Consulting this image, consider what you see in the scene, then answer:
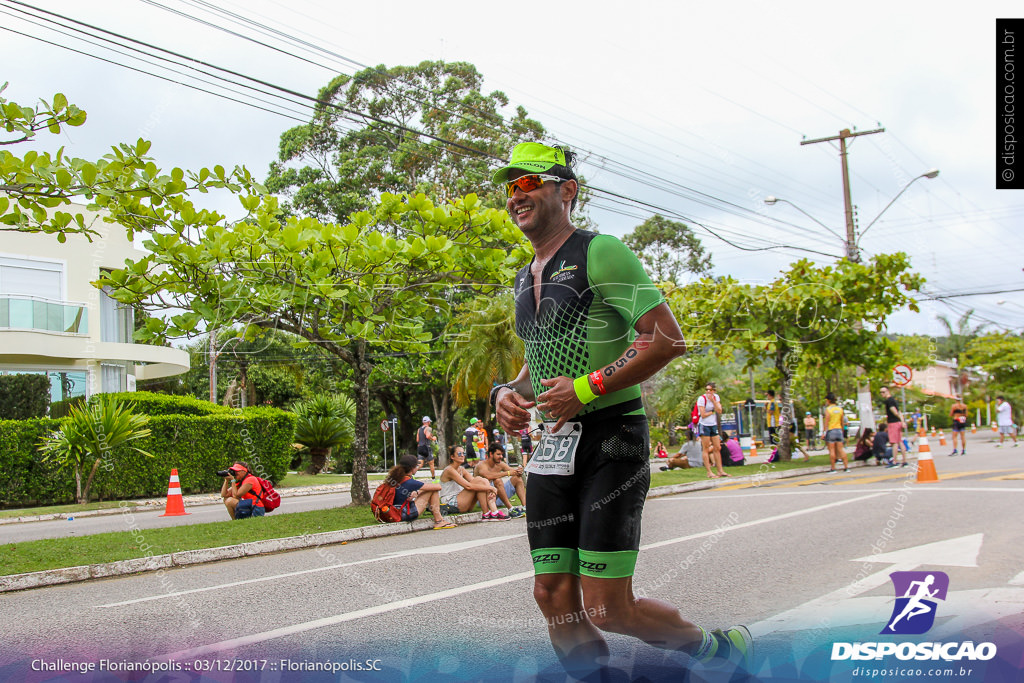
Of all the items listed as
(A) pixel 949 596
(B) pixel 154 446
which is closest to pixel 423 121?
(B) pixel 154 446

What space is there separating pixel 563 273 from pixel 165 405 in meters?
20.8

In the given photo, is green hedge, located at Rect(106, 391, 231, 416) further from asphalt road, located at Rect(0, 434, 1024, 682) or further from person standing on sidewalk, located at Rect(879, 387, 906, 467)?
person standing on sidewalk, located at Rect(879, 387, 906, 467)

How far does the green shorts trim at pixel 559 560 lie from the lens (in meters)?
2.83

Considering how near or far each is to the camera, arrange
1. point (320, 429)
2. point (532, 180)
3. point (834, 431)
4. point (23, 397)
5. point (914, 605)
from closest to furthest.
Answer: point (532, 180) < point (914, 605) < point (834, 431) < point (23, 397) < point (320, 429)

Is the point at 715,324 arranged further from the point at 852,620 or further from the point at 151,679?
the point at 151,679

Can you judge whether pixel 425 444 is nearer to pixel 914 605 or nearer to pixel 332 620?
pixel 332 620

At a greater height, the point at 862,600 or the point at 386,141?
the point at 386,141

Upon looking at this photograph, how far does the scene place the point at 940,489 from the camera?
1249 centimetres

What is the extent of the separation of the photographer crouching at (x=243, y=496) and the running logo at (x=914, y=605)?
31.8ft

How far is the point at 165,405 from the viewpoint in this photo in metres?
21.6

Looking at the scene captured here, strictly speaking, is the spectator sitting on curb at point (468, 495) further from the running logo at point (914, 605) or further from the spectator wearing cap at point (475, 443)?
the spectator wearing cap at point (475, 443)

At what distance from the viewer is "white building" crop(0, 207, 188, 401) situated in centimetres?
2264

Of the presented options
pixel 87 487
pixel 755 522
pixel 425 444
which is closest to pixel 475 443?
pixel 425 444

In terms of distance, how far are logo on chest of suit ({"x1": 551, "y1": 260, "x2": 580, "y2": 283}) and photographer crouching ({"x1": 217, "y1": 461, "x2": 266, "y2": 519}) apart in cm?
1032
